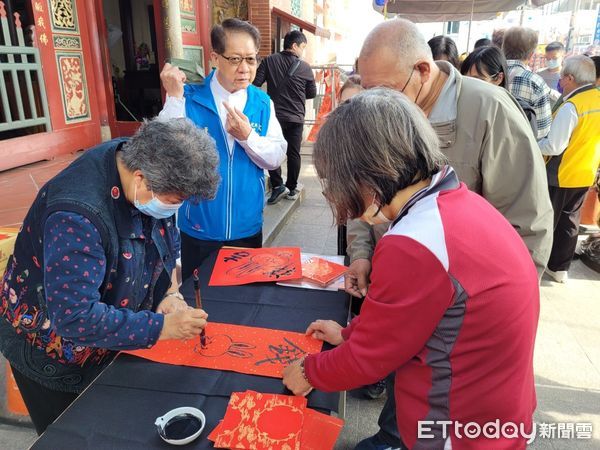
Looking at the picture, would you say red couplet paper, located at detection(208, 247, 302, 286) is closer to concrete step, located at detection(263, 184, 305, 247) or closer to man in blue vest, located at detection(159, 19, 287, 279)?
man in blue vest, located at detection(159, 19, 287, 279)

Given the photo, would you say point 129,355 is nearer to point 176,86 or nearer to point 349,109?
point 349,109

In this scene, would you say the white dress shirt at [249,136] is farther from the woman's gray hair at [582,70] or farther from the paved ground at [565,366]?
the woman's gray hair at [582,70]

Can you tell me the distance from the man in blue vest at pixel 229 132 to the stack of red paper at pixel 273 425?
112 centimetres

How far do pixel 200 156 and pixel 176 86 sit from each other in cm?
104

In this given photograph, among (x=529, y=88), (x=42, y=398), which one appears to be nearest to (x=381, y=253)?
(x=42, y=398)

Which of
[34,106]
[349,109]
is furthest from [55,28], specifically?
[349,109]

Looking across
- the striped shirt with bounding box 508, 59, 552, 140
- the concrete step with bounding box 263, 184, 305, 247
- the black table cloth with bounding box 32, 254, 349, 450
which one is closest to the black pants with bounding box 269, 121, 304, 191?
the concrete step with bounding box 263, 184, 305, 247

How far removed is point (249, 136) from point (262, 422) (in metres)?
1.30

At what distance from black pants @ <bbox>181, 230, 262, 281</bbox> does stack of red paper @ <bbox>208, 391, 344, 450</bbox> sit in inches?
44.0

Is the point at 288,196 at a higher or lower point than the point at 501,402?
lower

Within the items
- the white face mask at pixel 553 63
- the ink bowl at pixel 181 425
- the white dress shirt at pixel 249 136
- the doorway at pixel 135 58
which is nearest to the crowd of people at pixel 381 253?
the ink bowl at pixel 181 425

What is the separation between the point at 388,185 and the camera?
87 centimetres

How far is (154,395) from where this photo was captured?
1017 mm

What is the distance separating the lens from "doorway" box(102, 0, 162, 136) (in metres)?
6.99
